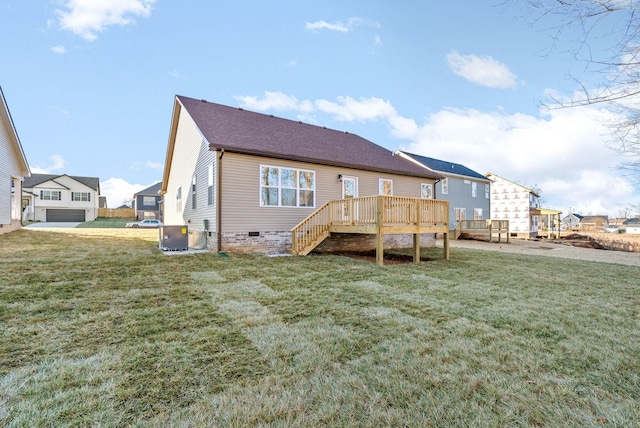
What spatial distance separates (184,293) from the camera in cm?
509

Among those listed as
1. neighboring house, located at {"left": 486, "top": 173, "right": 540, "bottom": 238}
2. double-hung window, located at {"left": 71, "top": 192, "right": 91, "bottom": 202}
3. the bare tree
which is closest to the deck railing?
the bare tree

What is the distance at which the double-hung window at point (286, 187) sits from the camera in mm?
10602

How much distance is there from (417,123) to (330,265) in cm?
1848

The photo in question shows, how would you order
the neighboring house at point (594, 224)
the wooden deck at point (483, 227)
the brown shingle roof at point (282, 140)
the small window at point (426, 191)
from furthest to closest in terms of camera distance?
the neighboring house at point (594, 224) < the wooden deck at point (483, 227) < the small window at point (426, 191) < the brown shingle roof at point (282, 140)

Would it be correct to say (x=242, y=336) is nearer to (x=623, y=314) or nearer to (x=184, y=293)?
(x=184, y=293)

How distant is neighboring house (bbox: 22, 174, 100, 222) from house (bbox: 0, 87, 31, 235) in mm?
21383

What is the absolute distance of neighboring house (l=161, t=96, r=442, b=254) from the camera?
9914 mm

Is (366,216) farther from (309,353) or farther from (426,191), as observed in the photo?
(426,191)

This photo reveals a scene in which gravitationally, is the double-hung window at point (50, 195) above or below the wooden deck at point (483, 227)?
above

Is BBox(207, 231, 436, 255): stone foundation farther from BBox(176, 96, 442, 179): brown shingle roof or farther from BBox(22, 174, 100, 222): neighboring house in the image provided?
BBox(22, 174, 100, 222): neighboring house

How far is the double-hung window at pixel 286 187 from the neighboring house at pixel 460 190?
557 inches

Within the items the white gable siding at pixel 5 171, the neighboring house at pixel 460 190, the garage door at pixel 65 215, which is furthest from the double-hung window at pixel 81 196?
the neighboring house at pixel 460 190

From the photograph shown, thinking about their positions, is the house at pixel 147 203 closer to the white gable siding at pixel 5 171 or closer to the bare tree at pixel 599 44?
the white gable siding at pixel 5 171

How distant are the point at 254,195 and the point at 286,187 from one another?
1285 millimetres
